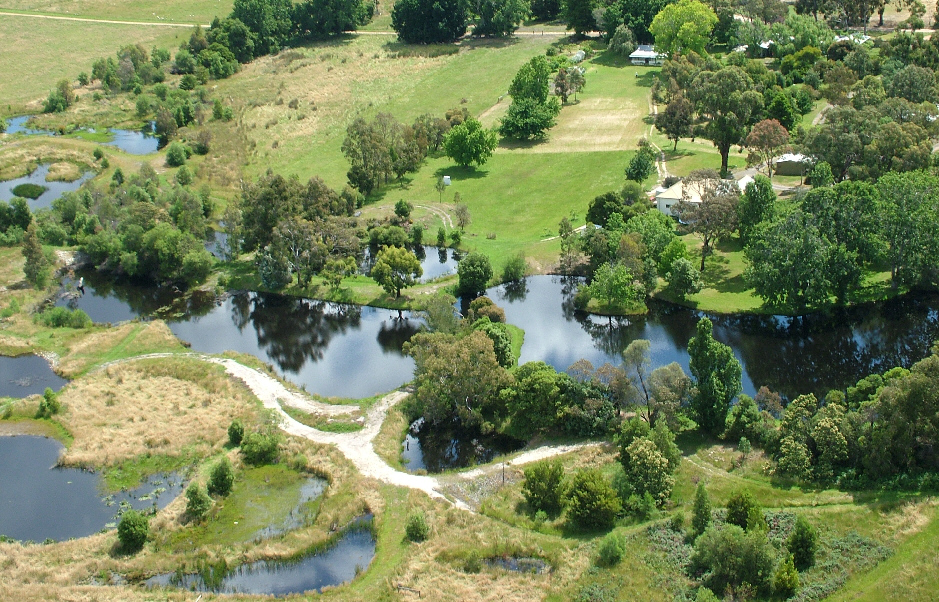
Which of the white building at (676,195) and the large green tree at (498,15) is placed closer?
the white building at (676,195)

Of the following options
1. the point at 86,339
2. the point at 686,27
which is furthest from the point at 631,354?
the point at 686,27

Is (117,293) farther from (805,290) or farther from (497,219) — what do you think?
(805,290)

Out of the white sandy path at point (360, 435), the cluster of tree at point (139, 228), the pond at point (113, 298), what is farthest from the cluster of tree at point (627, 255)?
the cluster of tree at point (139, 228)

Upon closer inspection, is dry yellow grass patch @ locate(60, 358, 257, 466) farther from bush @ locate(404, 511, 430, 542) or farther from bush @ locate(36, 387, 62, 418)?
bush @ locate(404, 511, 430, 542)

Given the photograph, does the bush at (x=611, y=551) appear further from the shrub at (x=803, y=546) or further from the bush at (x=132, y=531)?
the bush at (x=132, y=531)

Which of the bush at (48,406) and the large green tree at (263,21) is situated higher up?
the large green tree at (263,21)

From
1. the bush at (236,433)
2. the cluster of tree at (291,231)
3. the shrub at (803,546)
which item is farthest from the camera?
the cluster of tree at (291,231)

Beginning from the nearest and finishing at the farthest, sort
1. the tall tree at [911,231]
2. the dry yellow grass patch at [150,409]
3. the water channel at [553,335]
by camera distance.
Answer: the dry yellow grass patch at [150,409] < the water channel at [553,335] < the tall tree at [911,231]
